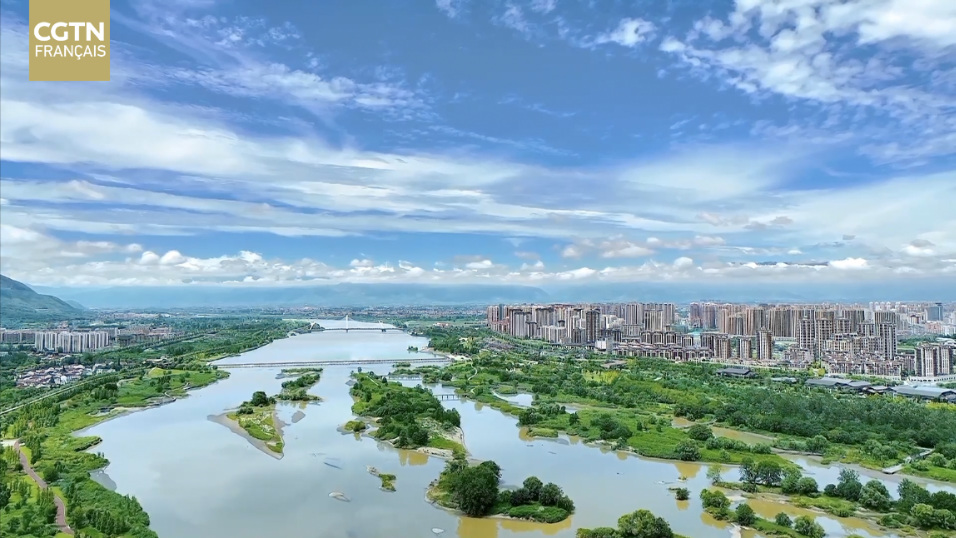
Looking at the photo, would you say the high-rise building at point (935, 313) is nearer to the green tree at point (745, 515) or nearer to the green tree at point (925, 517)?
the green tree at point (925, 517)

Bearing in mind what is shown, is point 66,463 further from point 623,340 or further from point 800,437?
point 623,340

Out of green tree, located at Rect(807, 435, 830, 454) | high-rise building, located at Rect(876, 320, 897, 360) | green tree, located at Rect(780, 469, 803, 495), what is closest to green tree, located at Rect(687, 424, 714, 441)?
green tree, located at Rect(807, 435, 830, 454)

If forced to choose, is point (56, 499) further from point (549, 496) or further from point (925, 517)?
point (925, 517)

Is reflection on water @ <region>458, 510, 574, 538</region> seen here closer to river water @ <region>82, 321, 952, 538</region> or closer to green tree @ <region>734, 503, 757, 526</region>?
river water @ <region>82, 321, 952, 538</region>

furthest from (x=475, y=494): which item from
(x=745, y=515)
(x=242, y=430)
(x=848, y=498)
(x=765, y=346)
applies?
(x=765, y=346)

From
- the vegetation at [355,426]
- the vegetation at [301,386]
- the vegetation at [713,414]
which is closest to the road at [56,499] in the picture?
the vegetation at [355,426]

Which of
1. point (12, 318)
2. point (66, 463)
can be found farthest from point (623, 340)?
point (12, 318)
